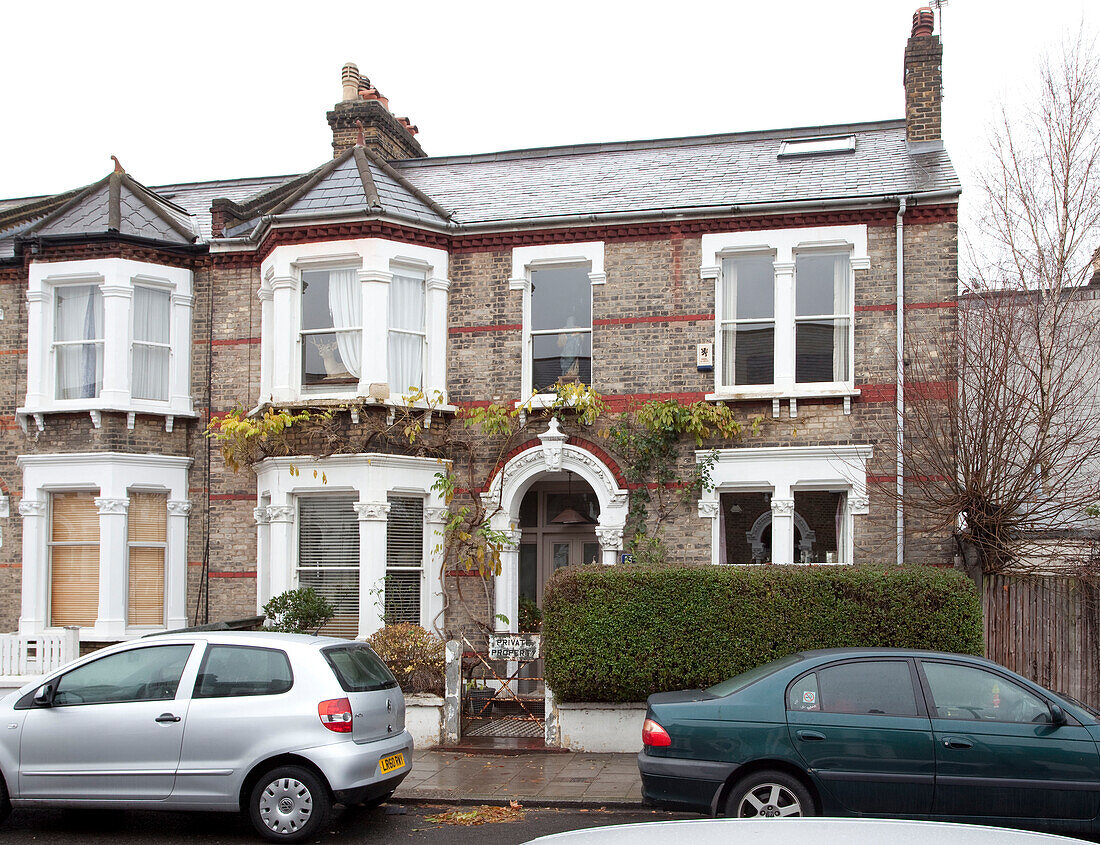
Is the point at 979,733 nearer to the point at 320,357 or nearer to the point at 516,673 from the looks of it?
the point at 516,673

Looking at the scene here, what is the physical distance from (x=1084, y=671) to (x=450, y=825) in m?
7.71

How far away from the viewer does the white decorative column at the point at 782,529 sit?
13.3 metres

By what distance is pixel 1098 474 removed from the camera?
12.3 metres

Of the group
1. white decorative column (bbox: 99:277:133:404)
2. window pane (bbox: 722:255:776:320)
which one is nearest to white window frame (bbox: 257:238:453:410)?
white decorative column (bbox: 99:277:133:404)

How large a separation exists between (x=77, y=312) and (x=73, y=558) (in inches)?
147

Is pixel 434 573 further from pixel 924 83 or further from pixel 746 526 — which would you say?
pixel 924 83

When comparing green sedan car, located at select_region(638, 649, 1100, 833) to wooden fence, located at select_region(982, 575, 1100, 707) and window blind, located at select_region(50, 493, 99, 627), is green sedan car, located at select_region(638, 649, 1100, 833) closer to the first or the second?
wooden fence, located at select_region(982, 575, 1100, 707)

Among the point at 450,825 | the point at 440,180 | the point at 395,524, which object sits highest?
the point at 440,180

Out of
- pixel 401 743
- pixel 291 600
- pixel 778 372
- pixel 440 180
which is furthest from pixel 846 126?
pixel 401 743

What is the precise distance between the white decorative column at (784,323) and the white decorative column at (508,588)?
14.2 ft

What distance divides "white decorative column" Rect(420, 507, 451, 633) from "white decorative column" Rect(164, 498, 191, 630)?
12.4ft

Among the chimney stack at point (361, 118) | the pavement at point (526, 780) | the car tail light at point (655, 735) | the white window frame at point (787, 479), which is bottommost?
the pavement at point (526, 780)

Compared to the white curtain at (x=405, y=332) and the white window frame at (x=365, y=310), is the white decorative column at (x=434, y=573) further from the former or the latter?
the white curtain at (x=405, y=332)

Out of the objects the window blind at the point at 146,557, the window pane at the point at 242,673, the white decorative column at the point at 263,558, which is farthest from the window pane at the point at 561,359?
the window pane at the point at 242,673
